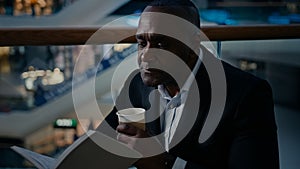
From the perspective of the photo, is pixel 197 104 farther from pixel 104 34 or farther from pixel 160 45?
pixel 104 34

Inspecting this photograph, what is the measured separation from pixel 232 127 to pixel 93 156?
360 millimetres

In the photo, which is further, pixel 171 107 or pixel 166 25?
pixel 171 107

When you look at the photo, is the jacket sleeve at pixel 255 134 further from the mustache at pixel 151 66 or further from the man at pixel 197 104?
the mustache at pixel 151 66

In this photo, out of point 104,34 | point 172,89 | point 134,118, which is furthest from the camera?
point 104,34

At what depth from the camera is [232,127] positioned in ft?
3.92

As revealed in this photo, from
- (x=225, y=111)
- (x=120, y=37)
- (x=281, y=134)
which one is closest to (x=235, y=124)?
(x=225, y=111)

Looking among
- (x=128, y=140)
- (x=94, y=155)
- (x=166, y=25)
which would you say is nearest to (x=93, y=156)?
(x=94, y=155)

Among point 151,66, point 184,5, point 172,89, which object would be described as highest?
point 184,5

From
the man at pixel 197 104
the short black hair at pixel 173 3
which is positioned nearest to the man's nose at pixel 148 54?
the man at pixel 197 104

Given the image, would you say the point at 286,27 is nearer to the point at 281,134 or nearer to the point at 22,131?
the point at 281,134

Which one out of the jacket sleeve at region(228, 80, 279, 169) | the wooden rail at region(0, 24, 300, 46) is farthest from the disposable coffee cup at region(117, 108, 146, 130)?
the wooden rail at region(0, 24, 300, 46)

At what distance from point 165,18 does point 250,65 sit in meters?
0.79

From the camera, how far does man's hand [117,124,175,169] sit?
3.67ft

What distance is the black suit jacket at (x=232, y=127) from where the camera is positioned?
1.17 metres
